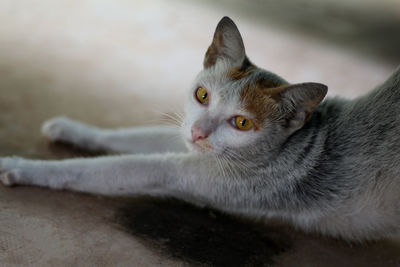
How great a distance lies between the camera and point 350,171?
2350 mm

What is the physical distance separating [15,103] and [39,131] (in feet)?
1.17

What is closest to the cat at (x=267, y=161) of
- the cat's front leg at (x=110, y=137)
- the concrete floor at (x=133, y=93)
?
the concrete floor at (x=133, y=93)

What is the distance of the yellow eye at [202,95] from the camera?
91.0 inches

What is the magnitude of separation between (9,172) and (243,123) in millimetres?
1313

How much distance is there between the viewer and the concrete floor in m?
2.14

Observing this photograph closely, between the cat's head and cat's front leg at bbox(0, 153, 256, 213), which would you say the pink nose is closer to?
the cat's head

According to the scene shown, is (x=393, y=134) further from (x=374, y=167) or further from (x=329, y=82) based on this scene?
(x=329, y=82)

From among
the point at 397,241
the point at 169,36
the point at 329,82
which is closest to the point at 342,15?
the point at 329,82

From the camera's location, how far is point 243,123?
86.7 inches

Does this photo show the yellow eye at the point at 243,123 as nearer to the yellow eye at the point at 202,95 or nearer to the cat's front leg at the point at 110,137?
the yellow eye at the point at 202,95

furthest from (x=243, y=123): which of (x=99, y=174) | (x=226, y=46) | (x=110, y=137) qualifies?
(x=110, y=137)

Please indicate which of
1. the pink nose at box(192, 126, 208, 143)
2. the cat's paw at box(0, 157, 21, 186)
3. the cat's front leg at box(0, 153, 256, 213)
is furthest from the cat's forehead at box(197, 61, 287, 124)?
the cat's paw at box(0, 157, 21, 186)

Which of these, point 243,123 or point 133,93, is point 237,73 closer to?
point 243,123

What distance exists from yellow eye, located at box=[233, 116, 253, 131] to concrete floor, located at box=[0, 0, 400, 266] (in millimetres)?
618
